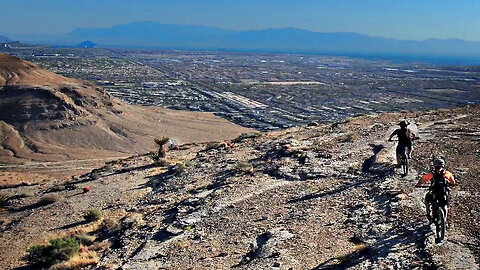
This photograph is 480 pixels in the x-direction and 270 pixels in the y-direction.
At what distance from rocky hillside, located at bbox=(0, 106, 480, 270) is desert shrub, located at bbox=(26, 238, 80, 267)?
715 mm

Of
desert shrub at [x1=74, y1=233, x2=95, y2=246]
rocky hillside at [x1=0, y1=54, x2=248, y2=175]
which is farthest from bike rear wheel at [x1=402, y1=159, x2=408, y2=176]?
rocky hillside at [x1=0, y1=54, x2=248, y2=175]

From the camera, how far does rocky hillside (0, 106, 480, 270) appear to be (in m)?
9.70

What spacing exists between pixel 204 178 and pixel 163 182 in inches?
90.8

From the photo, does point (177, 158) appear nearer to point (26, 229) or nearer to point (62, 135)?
point (26, 229)

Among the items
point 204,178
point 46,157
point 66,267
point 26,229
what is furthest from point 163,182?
point 46,157

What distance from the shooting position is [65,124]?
50.8 m

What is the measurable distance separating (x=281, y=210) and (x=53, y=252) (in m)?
6.60

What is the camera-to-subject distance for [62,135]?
49.3 metres

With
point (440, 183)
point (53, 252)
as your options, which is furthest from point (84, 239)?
point (440, 183)

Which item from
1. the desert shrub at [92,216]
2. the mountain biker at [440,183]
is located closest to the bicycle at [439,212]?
the mountain biker at [440,183]

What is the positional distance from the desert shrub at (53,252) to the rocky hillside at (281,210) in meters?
0.71

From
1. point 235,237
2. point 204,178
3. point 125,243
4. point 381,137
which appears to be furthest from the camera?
point 381,137

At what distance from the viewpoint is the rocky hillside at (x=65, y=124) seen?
4634 cm

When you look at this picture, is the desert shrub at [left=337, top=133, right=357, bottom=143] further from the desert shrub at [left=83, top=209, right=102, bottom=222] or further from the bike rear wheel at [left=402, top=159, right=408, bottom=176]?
the desert shrub at [left=83, top=209, right=102, bottom=222]
